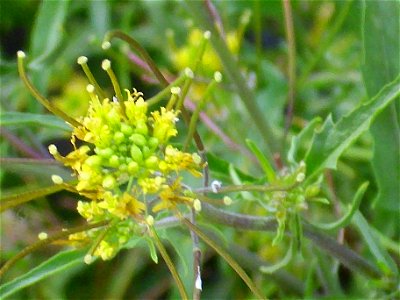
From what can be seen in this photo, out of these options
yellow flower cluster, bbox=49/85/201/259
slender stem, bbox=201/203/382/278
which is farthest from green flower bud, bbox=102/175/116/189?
slender stem, bbox=201/203/382/278

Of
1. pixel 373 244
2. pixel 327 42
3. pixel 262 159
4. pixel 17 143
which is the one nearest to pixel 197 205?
pixel 262 159

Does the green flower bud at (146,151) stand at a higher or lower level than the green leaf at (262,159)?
higher

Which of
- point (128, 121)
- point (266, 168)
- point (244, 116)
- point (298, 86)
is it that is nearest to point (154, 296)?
point (244, 116)

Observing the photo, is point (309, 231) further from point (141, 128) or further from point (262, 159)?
point (141, 128)

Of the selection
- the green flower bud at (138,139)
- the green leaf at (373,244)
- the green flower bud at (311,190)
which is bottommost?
the green leaf at (373,244)

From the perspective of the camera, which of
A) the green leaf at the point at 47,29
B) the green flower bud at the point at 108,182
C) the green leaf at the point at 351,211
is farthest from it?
the green leaf at the point at 47,29

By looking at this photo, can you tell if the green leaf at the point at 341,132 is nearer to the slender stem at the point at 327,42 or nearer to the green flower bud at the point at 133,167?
the green flower bud at the point at 133,167

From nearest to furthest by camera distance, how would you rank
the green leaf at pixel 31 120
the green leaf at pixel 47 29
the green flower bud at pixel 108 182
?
1. the green flower bud at pixel 108 182
2. the green leaf at pixel 31 120
3. the green leaf at pixel 47 29

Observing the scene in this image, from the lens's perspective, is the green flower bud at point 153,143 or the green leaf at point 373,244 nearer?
the green flower bud at point 153,143

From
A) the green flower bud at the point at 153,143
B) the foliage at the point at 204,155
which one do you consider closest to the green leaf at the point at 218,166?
the foliage at the point at 204,155
